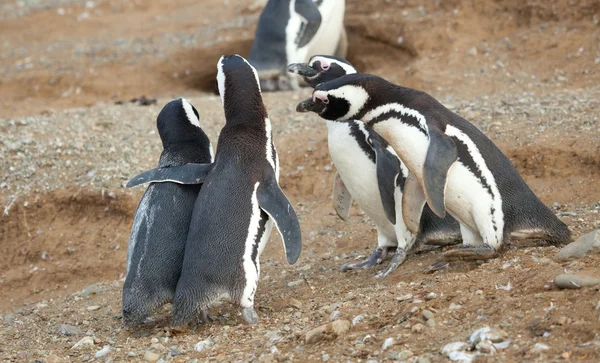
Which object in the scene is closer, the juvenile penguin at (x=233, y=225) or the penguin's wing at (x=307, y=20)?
the juvenile penguin at (x=233, y=225)

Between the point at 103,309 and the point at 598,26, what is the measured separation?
540 centimetres

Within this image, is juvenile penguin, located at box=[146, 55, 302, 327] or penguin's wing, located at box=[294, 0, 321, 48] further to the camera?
penguin's wing, located at box=[294, 0, 321, 48]

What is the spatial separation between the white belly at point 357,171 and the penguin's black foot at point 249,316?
1110 millimetres

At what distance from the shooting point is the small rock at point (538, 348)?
313 centimetres

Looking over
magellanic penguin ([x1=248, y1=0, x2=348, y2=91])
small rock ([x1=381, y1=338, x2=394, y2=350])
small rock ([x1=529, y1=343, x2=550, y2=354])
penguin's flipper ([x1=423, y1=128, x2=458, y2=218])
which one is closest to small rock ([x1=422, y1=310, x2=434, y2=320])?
small rock ([x1=381, y1=338, x2=394, y2=350])

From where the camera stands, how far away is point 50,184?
22.5ft

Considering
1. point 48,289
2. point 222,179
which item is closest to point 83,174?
point 48,289

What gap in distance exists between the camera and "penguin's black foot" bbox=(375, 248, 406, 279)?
4.96 meters

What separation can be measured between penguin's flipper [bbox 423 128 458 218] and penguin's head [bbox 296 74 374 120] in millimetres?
493

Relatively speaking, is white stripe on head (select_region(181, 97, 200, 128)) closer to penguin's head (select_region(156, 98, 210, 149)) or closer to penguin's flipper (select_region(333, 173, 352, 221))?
penguin's head (select_region(156, 98, 210, 149))

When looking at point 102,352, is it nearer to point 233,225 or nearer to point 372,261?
point 233,225

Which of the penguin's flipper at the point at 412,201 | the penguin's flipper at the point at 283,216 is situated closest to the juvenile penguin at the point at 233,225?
the penguin's flipper at the point at 283,216

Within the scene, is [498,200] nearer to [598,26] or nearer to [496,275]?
[496,275]

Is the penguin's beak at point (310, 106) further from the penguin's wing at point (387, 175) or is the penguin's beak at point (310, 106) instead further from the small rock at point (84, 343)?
the small rock at point (84, 343)
